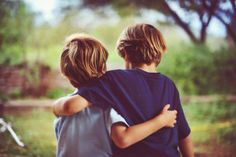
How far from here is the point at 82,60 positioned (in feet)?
5.00

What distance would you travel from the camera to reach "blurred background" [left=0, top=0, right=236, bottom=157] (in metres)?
2.12

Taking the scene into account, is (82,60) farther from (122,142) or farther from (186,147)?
(186,147)

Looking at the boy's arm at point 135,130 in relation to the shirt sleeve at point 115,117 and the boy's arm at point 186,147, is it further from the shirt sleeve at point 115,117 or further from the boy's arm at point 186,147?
the boy's arm at point 186,147

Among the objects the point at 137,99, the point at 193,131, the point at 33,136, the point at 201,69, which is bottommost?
the point at 193,131

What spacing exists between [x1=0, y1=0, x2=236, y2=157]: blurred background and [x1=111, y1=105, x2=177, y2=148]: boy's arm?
0.57 metres

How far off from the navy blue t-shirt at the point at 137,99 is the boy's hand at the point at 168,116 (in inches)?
0.7

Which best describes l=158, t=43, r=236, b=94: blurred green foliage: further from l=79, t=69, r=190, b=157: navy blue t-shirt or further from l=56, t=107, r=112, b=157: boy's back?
l=56, t=107, r=112, b=157: boy's back

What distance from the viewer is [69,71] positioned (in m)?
1.54

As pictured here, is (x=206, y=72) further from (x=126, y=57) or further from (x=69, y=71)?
(x=69, y=71)

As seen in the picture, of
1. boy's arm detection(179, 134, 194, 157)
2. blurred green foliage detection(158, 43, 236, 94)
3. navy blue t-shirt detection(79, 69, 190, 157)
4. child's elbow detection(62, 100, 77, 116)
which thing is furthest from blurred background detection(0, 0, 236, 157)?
child's elbow detection(62, 100, 77, 116)

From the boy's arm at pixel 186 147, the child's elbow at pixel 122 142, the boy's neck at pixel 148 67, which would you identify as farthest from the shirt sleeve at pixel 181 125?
the child's elbow at pixel 122 142

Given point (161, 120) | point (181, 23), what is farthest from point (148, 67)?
point (181, 23)

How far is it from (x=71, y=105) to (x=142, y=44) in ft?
1.08

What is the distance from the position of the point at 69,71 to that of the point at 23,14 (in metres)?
0.75
